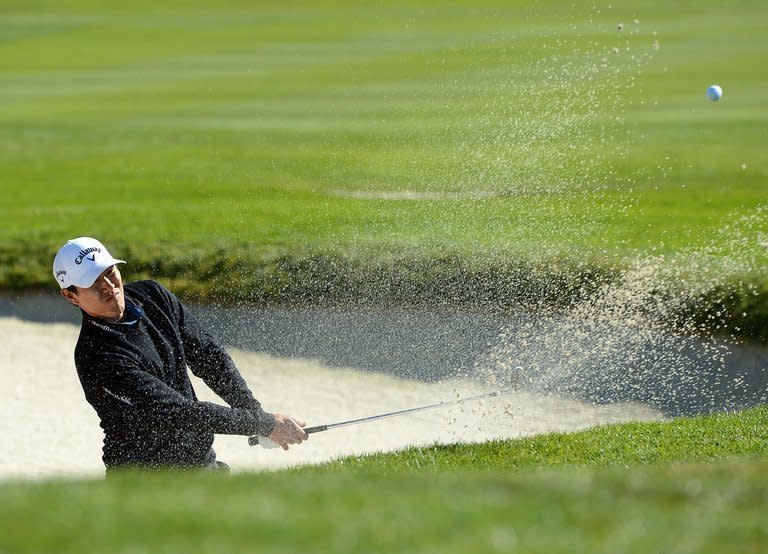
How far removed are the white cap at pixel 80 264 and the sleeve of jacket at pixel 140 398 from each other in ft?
1.35

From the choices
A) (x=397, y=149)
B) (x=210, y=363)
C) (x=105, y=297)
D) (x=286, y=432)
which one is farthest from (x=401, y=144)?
(x=105, y=297)

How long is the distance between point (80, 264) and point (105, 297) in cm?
19

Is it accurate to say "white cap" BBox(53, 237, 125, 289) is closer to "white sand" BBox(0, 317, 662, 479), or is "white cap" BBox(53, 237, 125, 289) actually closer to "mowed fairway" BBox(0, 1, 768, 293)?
"white sand" BBox(0, 317, 662, 479)

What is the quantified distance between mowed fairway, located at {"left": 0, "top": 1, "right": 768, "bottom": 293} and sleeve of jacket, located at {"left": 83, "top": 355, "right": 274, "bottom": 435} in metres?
4.58

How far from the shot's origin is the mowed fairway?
407 inches

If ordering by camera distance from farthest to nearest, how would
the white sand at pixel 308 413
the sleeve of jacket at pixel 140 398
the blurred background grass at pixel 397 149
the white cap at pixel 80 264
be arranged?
the blurred background grass at pixel 397 149 → the white sand at pixel 308 413 → the white cap at pixel 80 264 → the sleeve of jacket at pixel 140 398

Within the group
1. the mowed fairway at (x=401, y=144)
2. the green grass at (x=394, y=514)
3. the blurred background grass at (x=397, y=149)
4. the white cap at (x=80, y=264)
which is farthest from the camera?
the mowed fairway at (x=401, y=144)

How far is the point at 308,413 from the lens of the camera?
26.3 feet

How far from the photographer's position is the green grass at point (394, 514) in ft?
9.09

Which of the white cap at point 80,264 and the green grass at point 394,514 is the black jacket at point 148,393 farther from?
the green grass at point 394,514

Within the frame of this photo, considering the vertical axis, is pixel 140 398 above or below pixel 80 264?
below

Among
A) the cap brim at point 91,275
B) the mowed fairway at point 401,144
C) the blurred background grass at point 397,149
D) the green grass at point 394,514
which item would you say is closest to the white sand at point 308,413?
the blurred background grass at point 397,149

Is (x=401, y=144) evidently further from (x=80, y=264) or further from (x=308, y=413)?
(x=80, y=264)

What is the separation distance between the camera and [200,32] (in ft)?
83.7
